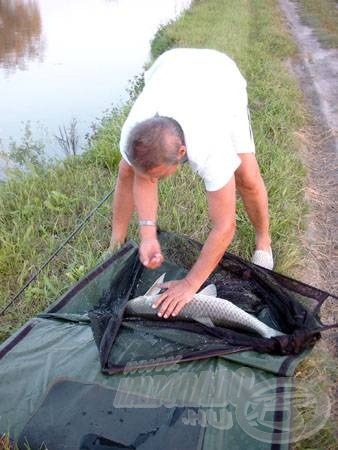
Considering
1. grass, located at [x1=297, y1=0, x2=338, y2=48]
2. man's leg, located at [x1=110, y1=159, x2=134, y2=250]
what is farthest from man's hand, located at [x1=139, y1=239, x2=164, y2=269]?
grass, located at [x1=297, y1=0, x2=338, y2=48]

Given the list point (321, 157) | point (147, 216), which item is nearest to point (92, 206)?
point (147, 216)

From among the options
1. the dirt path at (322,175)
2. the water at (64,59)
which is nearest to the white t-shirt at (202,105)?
the dirt path at (322,175)

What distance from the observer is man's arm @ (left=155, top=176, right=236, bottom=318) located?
1808 millimetres

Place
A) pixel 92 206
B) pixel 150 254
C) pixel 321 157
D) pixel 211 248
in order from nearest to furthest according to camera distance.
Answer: pixel 211 248, pixel 150 254, pixel 92 206, pixel 321 157

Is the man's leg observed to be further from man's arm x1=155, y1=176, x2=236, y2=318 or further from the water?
the water

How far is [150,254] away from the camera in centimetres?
210

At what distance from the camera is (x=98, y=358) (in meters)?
1.88

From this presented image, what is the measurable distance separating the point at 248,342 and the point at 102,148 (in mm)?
2681

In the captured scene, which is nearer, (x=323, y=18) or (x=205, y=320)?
(x=205, y=320)

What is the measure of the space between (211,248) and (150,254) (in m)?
0.32

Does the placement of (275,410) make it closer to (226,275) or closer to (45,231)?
(226,275)

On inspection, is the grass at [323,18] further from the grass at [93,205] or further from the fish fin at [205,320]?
the fish fin at [205,320]

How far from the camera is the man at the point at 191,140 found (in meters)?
1.68

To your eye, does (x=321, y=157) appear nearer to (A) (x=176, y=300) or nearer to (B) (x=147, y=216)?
(B) (x=147, y=216)
